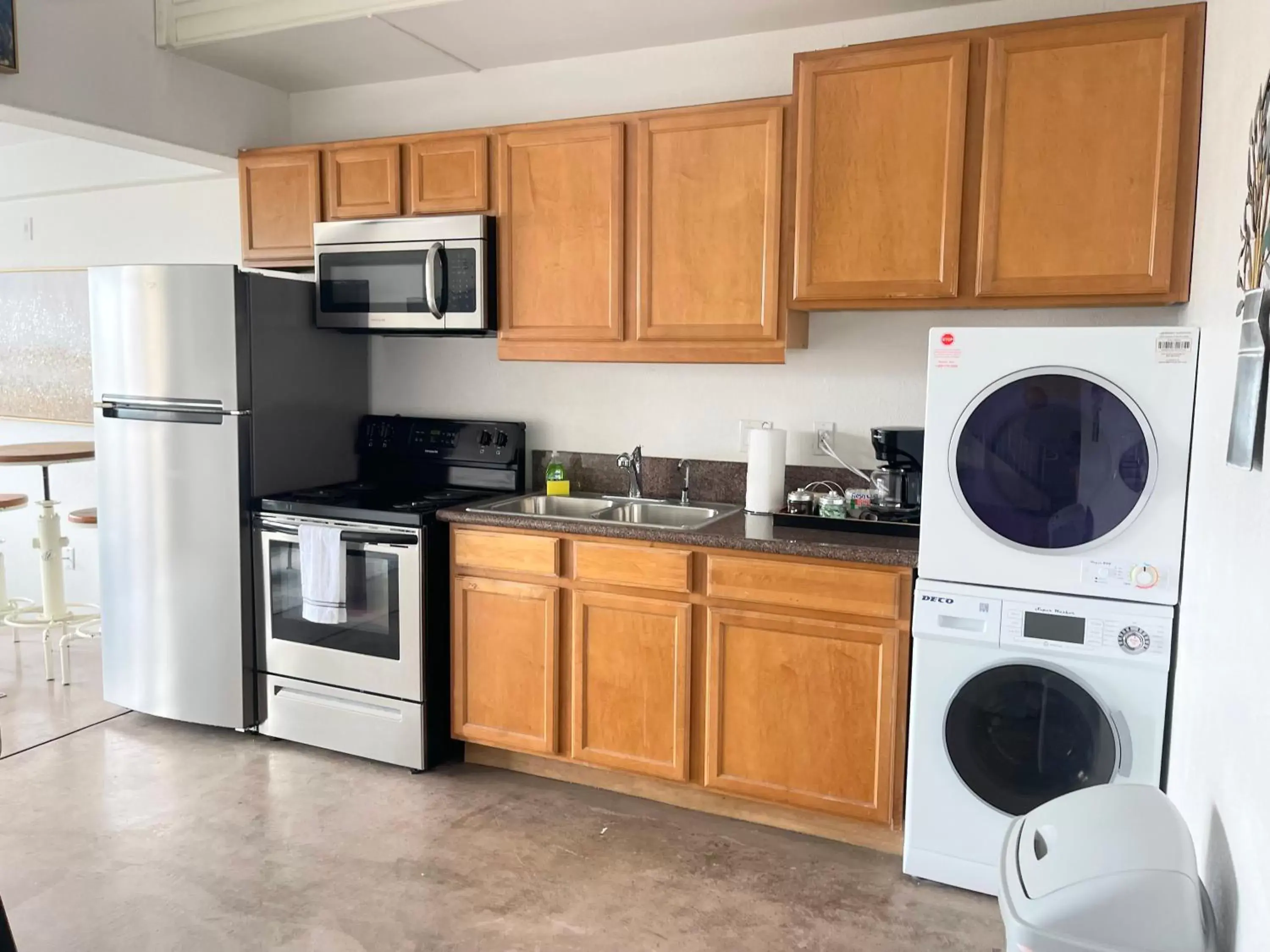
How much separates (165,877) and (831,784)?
74.4 inches

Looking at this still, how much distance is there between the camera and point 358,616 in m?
3.29

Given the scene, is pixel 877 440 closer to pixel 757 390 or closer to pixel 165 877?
pixel 757 390

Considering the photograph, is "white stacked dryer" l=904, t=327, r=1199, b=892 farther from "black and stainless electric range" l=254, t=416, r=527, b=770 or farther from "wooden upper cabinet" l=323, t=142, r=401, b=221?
"wooden upper cabinet" l=323, t=142, r=401, b=221

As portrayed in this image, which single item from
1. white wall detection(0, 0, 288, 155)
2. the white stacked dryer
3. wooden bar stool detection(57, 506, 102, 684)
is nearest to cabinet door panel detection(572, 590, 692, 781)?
the white stacked dryer

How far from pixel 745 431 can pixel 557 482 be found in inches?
29.6

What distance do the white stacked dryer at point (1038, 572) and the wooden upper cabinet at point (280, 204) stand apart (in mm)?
2489

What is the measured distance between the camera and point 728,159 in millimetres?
2988

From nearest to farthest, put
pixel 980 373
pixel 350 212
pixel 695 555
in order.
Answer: pixel 980 373 → pixel 695 555 → pixel 350 212

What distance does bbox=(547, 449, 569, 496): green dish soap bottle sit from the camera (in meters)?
3.61

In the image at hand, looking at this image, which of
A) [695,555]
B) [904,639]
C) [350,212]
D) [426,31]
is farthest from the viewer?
[350,212]

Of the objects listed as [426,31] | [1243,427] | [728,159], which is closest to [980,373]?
[1243,427]

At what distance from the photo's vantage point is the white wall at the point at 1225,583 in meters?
1.36

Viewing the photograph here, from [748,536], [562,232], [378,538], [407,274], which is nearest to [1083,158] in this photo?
[748,536]

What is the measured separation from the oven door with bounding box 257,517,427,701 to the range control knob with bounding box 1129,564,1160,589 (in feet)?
6.96
